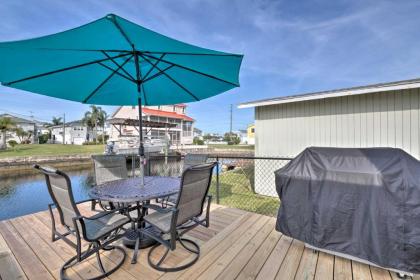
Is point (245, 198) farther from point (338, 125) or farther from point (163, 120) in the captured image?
point (163, 120)

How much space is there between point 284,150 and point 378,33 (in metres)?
Answer: 5.11

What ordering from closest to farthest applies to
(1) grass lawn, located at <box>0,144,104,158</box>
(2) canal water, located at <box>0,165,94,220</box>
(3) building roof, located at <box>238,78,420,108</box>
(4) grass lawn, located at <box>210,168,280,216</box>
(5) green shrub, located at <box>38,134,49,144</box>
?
(3) building roof, located at <box>238,78,420,108</box> → (4) grass lawn, located at <box>210,168,280,216</box> → (2) canal water, located at <box>0,165,94,220</box> → (1) grass lawn, located at <box>0,144,104,158</box> → (5) green shrub, located at <box>38,134,49,144</box>

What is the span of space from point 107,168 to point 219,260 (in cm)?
205

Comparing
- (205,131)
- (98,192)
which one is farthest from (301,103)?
(205,131)

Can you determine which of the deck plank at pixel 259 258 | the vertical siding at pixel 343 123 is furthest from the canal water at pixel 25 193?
the vertical siding at pixel 343 123

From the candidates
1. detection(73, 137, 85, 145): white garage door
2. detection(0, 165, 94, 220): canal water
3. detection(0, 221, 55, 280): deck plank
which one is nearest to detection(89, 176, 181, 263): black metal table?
detection(0, 221, 55, 280): deck plank

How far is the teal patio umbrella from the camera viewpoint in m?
1.43

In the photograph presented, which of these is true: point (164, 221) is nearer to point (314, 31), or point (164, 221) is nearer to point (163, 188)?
point (163, 188)

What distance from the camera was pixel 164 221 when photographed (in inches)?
72.9

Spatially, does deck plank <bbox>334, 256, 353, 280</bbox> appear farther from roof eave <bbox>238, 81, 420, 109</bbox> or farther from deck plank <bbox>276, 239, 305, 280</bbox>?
roof eave <bbox>238, 81, 420, 109</bbox>

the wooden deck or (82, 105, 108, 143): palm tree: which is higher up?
(82, 105, 108, 143): palm tree

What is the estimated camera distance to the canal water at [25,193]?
19.5ft

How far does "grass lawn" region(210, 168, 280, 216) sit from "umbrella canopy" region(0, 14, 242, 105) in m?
3.13

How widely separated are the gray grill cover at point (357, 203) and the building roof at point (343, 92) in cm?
336
